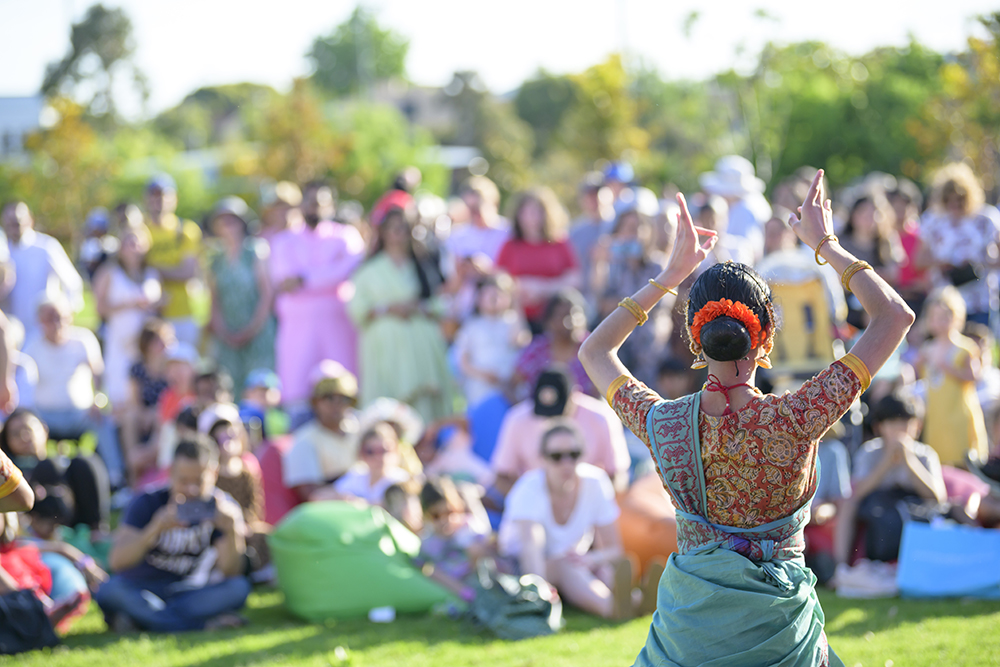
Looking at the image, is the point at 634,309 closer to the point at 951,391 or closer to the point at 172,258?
the point at 951,391

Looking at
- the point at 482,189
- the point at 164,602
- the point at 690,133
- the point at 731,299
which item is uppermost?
the point at 690,133

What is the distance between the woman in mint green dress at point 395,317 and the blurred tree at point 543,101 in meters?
53.5

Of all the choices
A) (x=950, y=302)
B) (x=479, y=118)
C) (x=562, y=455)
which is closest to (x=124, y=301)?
(x=562, y=455)

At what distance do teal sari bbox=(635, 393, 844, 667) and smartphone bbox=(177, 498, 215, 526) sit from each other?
3.32 metres

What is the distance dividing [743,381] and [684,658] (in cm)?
76

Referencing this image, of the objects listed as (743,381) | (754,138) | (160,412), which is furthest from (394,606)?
(754,138)

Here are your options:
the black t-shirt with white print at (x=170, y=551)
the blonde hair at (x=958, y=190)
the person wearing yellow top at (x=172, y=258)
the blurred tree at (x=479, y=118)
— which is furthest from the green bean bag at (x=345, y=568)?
the blurred tree at (x=479, y=118)

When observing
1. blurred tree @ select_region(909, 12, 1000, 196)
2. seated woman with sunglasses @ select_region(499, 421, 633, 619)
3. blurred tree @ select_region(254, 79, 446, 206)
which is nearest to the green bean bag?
seated woman with sunglasses @ select_region(499, 421, 633, 619)

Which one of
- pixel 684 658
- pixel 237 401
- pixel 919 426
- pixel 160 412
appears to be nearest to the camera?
pixel 684 658

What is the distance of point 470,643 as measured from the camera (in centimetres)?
524

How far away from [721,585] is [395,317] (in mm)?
5839

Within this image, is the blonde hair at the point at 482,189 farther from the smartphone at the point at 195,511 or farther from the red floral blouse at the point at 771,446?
the red floral blouse at the point at 771,446

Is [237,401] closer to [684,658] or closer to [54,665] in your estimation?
[54,665]

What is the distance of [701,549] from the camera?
9.21 ft
